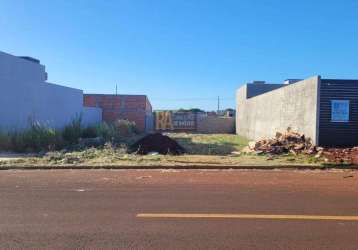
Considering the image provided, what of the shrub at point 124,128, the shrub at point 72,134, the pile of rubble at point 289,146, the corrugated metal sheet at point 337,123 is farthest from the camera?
the shrub at point 124,128

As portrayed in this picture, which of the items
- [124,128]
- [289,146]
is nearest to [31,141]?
[289,146]

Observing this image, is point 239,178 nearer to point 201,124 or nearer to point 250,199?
point 250,199

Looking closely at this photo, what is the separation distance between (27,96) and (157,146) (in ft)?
28.1

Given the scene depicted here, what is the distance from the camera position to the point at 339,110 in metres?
17.1

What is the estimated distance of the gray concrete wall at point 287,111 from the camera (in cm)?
1734

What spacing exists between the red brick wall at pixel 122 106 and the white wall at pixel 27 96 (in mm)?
13449

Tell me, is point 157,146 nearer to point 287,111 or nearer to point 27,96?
point 287,111

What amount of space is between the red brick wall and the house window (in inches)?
1064

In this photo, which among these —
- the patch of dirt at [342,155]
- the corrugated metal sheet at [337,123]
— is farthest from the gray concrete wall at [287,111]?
the patch of dirt at [342,155]

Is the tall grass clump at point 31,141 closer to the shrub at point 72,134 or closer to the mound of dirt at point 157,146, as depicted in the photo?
the shrub at point 72,134

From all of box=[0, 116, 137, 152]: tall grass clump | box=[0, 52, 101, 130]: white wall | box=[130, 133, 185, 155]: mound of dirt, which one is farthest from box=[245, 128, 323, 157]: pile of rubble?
box=[0, 52, 101, 130]: white wall

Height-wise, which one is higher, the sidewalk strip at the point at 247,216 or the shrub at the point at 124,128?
the shrub at the point at 124,128

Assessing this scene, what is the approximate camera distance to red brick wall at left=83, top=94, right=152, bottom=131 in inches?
1697

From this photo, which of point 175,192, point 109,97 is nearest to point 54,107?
point 109,97
